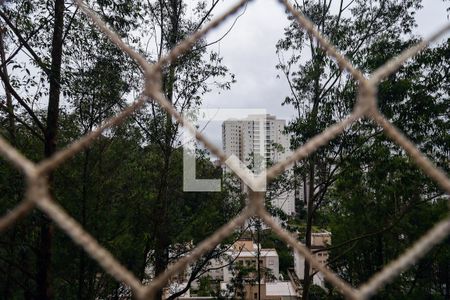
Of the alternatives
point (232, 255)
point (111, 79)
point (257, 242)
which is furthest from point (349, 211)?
point (111, 79)

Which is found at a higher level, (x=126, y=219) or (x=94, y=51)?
(x=94, y=51)

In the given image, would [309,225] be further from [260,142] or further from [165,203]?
[165,203]

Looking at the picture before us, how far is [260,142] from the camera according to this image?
14.4 feet

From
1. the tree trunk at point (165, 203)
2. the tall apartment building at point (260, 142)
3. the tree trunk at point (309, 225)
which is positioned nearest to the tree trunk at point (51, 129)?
the tall apartment building at point (260, 142)

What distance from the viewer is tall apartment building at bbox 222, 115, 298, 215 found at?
359 centimetres

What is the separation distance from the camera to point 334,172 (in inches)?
183

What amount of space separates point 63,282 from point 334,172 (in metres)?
3.12

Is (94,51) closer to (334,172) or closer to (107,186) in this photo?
(107,186)

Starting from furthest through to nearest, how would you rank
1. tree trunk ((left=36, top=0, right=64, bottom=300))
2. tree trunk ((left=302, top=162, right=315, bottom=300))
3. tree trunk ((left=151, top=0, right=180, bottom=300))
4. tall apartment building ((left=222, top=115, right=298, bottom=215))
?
tree trunk ((left=302, top=162, right=315, bottom=300)) → tree trunk ((left=151, top=0, right=180, bottom=300)) → tall apartment building ((left=222, top=115, right=298, bottom=215)) → tree trunk ((left=36, top=0, right=64, bottom=300))

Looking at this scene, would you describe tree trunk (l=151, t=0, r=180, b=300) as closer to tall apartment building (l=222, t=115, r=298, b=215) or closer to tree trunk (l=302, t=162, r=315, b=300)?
tall apartment building (l=222, t=115, r=298, b=215)

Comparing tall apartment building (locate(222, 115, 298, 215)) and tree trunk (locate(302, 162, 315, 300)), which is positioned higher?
tall apartment building (locate(222, 115, 298, 215))

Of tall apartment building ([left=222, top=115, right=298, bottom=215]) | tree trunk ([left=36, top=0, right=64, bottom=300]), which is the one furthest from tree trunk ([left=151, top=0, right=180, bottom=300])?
tree trunk ([left=36, top=0, right=64, bottom=300])

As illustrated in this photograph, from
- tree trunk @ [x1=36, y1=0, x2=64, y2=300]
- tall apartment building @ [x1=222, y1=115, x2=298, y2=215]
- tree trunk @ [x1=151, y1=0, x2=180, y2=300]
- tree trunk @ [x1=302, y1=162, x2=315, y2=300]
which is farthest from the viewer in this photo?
tree trunk @ [x1=302, y1=162, x2=315, y2=300]

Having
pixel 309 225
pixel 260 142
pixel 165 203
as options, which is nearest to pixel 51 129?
pixel 165 203
